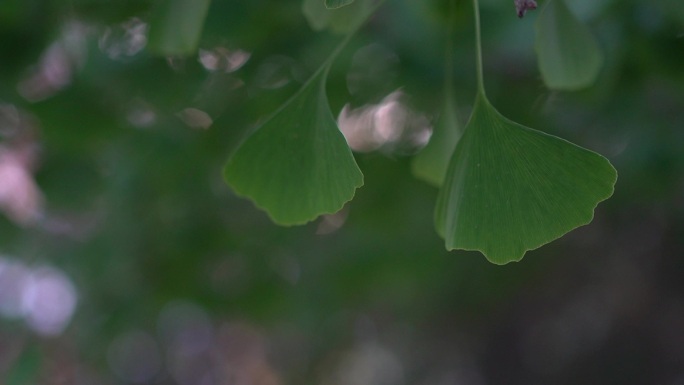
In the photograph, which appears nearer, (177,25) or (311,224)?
(177,25)

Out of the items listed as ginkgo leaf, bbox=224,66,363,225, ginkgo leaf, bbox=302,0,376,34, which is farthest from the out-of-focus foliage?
ginkgo leaf, bbox=224,66,363,225

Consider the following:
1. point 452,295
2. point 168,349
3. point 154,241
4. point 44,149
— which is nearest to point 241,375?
point 168,349

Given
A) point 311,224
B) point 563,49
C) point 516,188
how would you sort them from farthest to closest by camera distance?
point 311,224, point 563,49, point 516,188

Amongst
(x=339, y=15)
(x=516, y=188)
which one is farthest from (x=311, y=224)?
(x=516, y=188)

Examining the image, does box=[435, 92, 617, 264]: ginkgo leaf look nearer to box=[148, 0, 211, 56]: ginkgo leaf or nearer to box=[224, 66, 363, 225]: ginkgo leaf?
box=[224, 66, 363, 225]: ginkgo leaf

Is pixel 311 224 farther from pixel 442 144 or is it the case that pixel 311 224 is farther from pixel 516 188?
pixel 516 188

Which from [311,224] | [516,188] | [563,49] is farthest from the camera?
[311,224]

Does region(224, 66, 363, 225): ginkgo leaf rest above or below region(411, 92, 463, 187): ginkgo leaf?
above
